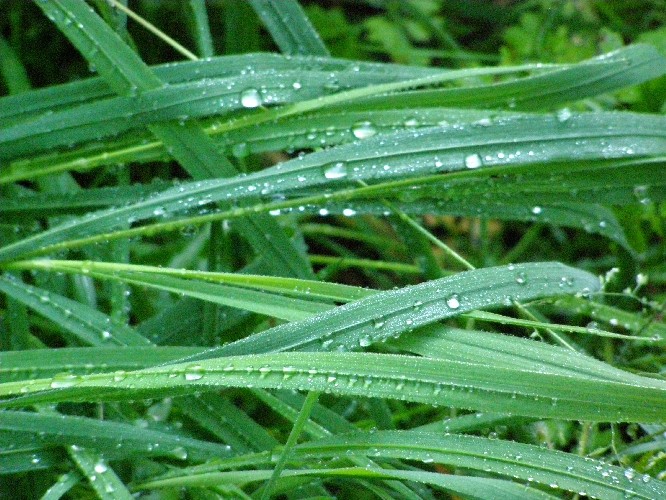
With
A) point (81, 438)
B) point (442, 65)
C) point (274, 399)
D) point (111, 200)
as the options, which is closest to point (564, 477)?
point (274, 399)

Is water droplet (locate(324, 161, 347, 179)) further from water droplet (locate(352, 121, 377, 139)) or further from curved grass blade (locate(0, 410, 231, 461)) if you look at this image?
curved grass blade (locate(0, 410, 231, 461))

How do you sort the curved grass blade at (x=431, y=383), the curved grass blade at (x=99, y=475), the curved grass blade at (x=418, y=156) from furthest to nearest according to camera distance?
the curved grass blade at (x=418, y=156) < the curved grass blade at (x=99, y=475) < the curved grass blade at (x=431, y=383)

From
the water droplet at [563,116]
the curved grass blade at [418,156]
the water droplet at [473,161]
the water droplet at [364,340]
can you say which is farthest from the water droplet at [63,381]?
the water droplet at [563,116]

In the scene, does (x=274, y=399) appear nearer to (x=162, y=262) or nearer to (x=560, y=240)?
(x=162, y=262)

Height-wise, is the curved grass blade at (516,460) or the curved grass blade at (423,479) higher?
the curved grass blade at (516,460)

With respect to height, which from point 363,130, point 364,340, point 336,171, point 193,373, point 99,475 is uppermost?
point 363,130

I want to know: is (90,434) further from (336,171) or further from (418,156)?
(418,156)

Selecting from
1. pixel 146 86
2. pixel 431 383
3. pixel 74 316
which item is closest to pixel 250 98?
pixel 146 86

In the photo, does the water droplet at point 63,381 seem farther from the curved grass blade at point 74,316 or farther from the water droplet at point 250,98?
the water droplet at point 250,98

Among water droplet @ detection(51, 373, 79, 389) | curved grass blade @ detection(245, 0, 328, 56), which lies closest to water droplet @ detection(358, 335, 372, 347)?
water droplet @ detection(51, 373, 79, 389)
